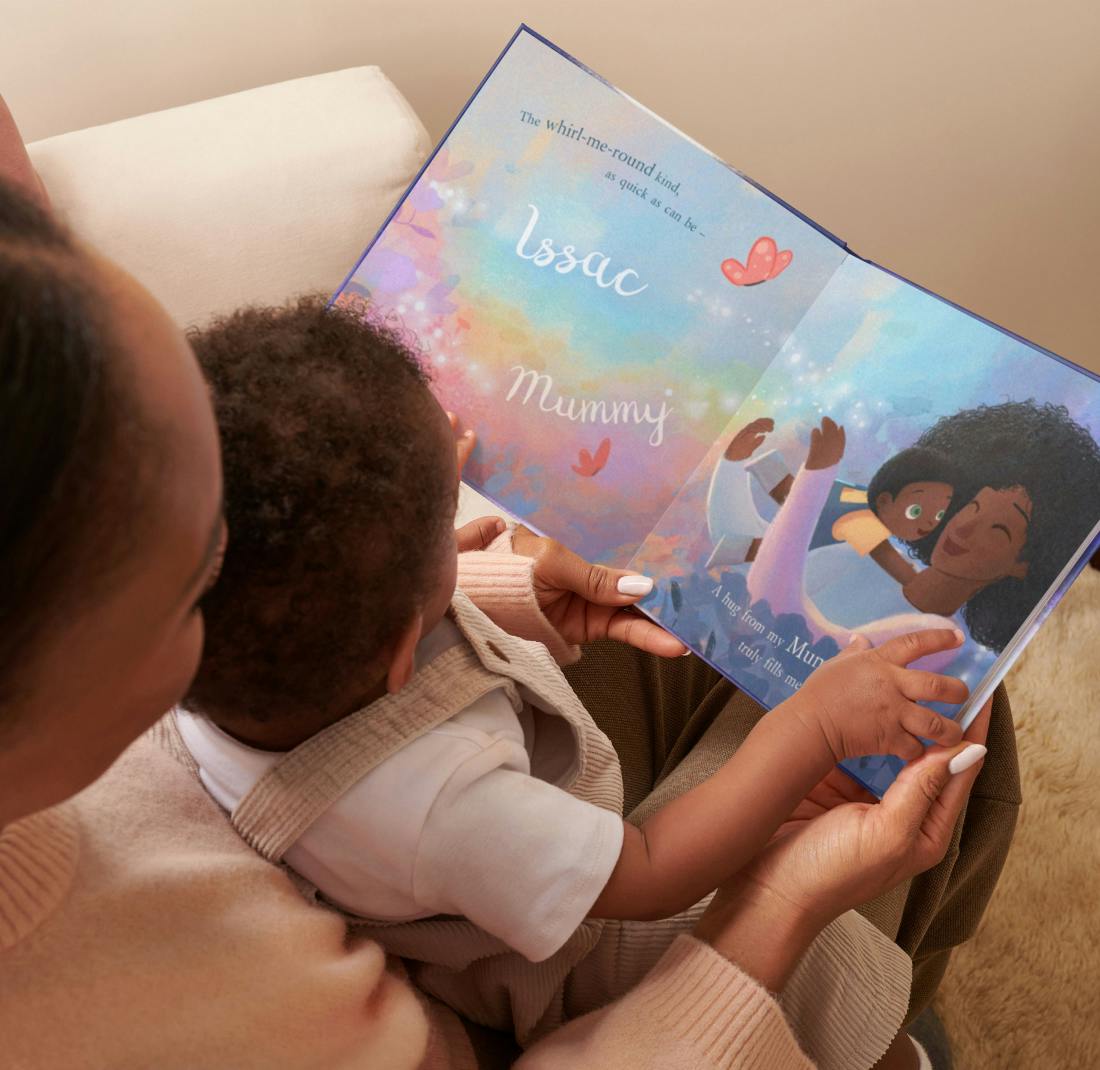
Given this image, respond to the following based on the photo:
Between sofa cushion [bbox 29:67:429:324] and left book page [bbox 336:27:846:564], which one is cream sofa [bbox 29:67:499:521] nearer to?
sofa cushion [bbox 29:67:429:324]

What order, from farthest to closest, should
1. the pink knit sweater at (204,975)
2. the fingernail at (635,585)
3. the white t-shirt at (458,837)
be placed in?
the fingernail at (635,585), the white t-shirt at (458,837), the pink knit sweater at (204,975)

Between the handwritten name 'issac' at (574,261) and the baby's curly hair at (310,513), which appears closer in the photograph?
the baby's curly hair at (310,513)

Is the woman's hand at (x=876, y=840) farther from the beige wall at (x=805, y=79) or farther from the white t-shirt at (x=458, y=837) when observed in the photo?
the beige wall at (x=805, y=79)

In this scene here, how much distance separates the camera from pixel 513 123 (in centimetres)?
87

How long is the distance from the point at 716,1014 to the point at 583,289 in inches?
20.8

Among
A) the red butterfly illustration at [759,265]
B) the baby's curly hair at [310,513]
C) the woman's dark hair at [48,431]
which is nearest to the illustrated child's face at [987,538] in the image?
the red butterfly illustration at [759,265]

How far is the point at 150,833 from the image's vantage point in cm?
56

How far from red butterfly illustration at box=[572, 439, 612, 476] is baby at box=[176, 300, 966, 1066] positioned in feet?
0.57

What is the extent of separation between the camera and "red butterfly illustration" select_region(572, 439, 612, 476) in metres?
0.85

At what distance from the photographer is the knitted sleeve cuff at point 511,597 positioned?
815 mm

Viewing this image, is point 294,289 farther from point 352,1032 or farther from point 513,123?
point 352,1032

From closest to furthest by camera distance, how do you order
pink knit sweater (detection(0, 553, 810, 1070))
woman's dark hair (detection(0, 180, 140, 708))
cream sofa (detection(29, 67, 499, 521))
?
woman's dark hair (detection(0, 180, 140, 708)), pink knit sweater (detection(0, 553, 810, 1070)), cream sofa (detection(29, 67, 499, 521))

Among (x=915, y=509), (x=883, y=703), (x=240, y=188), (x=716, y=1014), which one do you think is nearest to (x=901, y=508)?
(x=915, y=509)

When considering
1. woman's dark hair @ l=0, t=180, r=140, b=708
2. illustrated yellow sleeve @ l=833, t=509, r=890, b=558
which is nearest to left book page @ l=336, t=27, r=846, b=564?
illustrated yellow sleeve @ l=833, t=509, r=890, b=558
